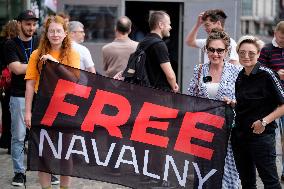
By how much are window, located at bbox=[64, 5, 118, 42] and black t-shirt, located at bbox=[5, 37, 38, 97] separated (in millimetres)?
4103

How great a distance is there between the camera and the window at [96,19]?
10.7 m

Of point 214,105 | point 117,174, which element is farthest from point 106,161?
point 214,105

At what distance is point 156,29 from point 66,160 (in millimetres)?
2053

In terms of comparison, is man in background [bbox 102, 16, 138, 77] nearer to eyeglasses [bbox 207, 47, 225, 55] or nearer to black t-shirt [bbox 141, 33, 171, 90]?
black t-shirt [bbox 141, 33, 171, 90]

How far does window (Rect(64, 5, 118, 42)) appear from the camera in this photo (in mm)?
10664

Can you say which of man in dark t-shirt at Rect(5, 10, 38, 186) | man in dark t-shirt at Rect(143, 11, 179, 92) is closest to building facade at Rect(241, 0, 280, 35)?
man in dark t-shirt at Rect(143, 11, 179, 92)

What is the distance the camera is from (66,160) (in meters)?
5.18

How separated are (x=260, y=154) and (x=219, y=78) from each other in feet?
2.64

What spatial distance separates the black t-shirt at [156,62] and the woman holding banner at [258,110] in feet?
4.83

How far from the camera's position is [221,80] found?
540 cm

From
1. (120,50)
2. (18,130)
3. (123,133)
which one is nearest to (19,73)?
(18,130)

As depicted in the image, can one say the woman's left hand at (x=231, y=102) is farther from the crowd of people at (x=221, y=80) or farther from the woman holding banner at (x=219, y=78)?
the woman holding banner at (x=219, y=78)

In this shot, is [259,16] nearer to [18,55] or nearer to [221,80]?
[18,55]

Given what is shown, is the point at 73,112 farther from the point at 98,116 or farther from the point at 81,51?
the point at 81,51
